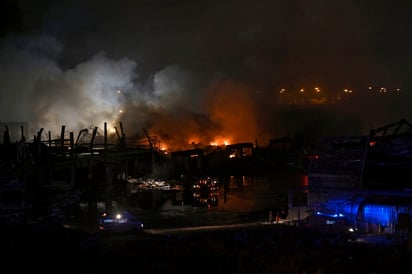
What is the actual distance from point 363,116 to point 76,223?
6214 centimetres

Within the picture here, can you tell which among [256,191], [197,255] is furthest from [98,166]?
[197,255]

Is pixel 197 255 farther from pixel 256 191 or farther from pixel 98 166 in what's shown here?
pixel 256 191

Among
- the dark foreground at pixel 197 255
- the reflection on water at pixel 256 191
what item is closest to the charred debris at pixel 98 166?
the reflection on water at pixel 256 191

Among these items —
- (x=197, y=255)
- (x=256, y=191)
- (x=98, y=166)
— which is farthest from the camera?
(x=256, y=191)

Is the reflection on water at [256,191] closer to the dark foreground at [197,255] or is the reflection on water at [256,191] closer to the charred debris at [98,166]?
the charred debris at [98,166]

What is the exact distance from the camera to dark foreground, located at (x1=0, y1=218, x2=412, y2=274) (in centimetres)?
1446

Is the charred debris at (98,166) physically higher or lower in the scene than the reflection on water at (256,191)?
higher

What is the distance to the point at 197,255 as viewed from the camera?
15.7m

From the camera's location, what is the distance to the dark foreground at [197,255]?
47.4ft

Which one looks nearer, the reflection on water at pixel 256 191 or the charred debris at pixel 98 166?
the charred debris at pixel 98 166

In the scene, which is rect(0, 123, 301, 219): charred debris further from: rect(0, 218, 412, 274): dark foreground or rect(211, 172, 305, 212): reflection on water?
rect(0, 218, 412, 274): dark foreground

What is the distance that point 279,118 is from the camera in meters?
80.4

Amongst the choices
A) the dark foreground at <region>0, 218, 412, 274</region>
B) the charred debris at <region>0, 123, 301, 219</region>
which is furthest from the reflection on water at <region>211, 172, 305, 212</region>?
the dark foreground at <region>0, 218, 412, 274</region>

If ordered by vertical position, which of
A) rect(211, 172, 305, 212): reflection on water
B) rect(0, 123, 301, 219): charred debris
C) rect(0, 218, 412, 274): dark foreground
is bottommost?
rect(0, 218, 412, 274): dark foreground
